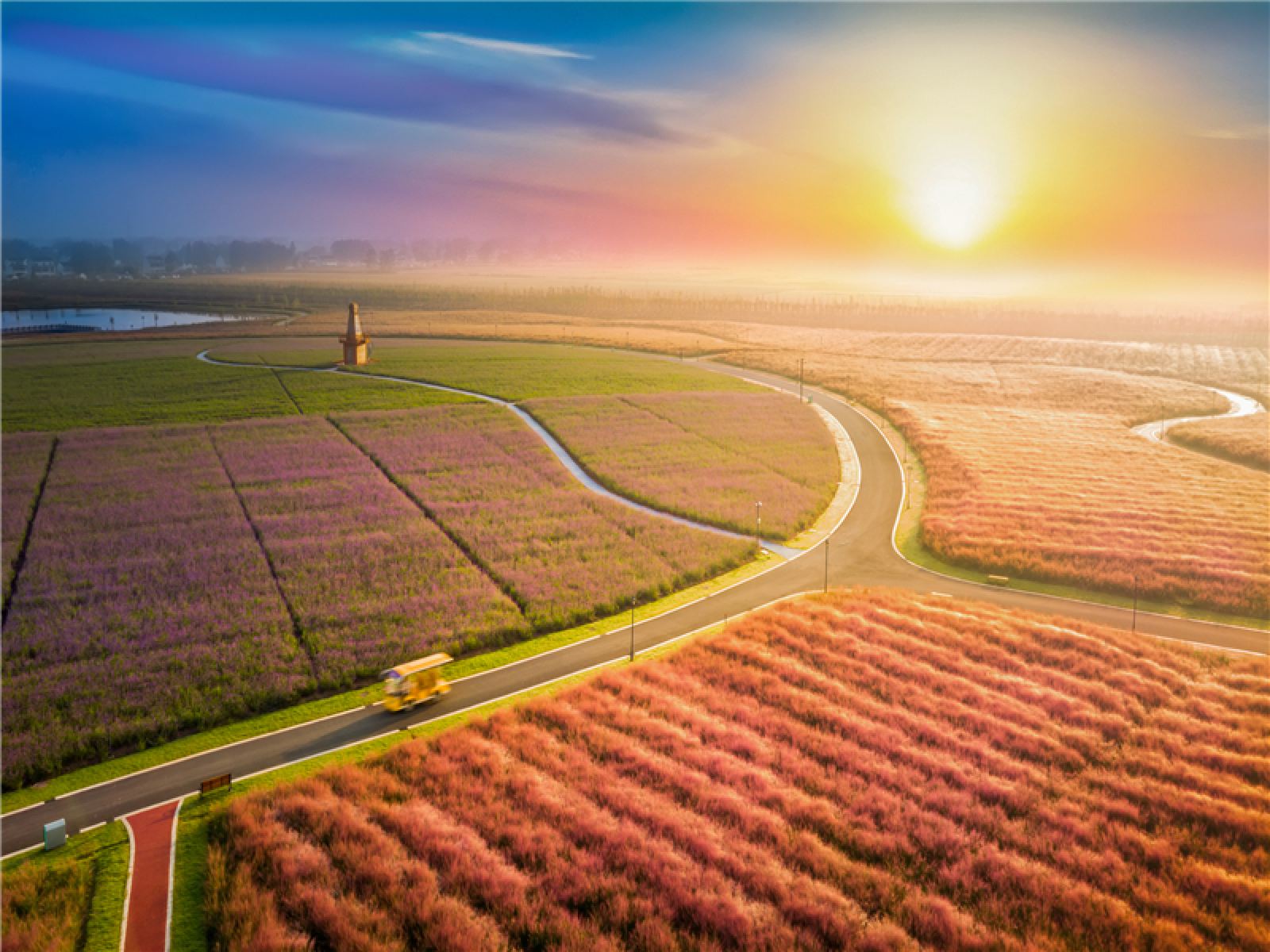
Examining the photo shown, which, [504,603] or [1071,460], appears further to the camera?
[1071,460]

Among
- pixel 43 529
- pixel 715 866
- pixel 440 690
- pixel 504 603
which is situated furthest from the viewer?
pixel 43 529

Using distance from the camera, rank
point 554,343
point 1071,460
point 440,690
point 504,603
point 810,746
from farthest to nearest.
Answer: point 554,343 → point 1071,460 → point 504,603 → point 440,690 → point 810,746

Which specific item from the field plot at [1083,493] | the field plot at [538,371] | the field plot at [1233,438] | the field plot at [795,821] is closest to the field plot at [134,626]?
the field plot at [795,821]

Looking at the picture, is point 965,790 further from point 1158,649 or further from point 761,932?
point 1158,649

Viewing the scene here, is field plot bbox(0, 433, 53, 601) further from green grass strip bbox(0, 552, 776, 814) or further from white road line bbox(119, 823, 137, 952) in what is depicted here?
white road line bbox(119, 823, 137, 952)

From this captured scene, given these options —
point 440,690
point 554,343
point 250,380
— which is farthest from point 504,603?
point 554,343

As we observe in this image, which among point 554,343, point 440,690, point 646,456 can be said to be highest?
point 554,343

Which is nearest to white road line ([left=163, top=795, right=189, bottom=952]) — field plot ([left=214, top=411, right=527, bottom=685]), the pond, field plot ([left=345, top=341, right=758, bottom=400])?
field plot ([left=214, top=411, right=527, bottom=685])

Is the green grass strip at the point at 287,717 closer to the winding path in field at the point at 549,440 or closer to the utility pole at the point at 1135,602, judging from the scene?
the winding path in field at the point at 549,440

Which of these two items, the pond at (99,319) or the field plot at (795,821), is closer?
the field plot at (795,821)
